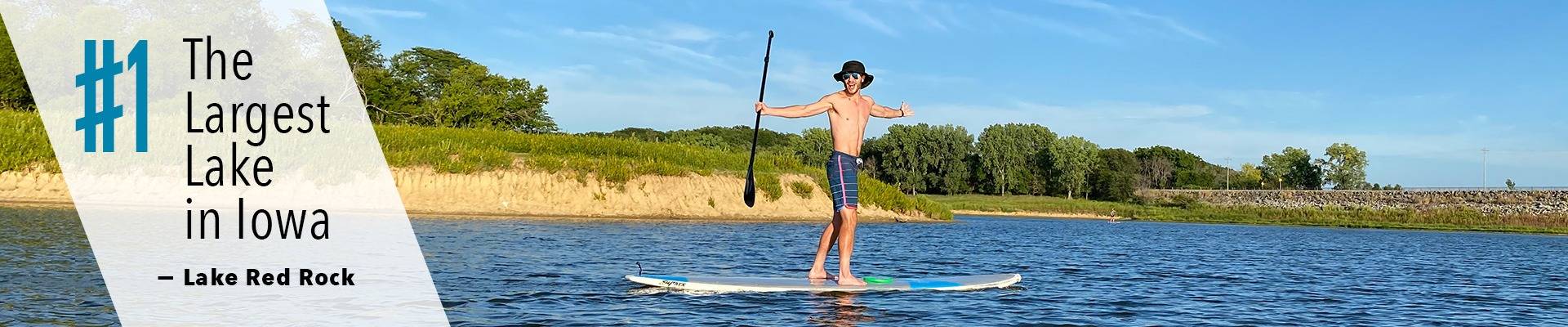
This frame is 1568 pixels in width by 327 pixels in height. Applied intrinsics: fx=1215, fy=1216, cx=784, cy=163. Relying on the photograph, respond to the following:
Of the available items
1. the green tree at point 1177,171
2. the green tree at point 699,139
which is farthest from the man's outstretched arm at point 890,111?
the green tree at point 1177,171

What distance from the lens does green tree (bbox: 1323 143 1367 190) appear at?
148m

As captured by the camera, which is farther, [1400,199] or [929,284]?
[1400,199]

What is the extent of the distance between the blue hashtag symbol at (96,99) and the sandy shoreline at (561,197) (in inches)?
132

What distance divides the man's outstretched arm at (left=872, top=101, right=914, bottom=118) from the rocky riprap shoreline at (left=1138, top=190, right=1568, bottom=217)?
9078 cm

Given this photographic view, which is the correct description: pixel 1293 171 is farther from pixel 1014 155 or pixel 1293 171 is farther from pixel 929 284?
pixel 929 284

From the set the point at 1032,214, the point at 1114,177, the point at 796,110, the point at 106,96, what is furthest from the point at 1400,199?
the point at 796,110

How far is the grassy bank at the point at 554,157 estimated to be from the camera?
47.1 m

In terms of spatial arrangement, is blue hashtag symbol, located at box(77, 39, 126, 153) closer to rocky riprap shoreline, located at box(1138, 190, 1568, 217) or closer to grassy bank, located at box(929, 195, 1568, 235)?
grassy bank, located at box(929, 195, 1568, 235)

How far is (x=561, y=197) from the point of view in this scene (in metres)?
51.3

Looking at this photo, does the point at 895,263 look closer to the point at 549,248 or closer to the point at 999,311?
the point at 549,248

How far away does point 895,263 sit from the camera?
2367cm

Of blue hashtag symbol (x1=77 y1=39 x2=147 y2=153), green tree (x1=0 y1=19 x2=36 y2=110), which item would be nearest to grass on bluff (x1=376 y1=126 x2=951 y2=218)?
blue hashtag symbol (x1=77 y1=39 x2=147 y2=153)

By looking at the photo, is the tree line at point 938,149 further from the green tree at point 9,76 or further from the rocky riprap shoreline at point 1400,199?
the green tree at point 9,76

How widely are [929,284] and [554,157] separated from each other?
3974 centimetres
